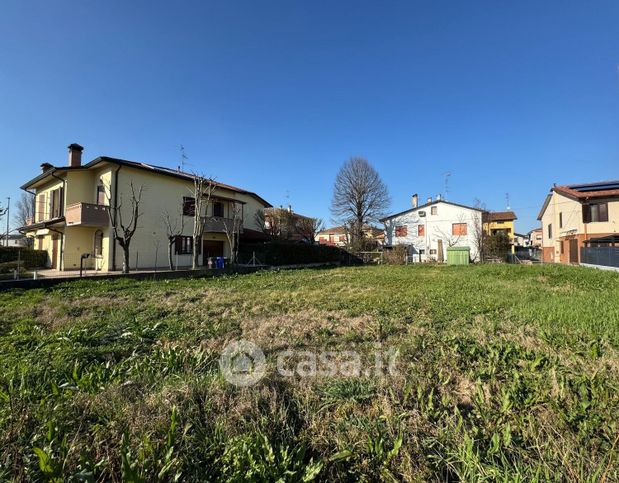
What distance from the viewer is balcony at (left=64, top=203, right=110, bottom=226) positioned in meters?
16.3

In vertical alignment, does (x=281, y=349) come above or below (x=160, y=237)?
below

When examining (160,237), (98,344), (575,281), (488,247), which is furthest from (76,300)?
(488,247)

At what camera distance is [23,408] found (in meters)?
2.36

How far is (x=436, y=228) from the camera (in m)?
37.2

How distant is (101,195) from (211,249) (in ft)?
26.5

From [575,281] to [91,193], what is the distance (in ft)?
82.6

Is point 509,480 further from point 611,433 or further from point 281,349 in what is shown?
point 281,349

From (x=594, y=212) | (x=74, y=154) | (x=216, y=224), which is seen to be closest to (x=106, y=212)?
(x=74, y=154)

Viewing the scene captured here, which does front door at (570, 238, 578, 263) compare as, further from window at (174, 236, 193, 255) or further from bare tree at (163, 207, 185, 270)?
bare tree at (163, 207, 185, 270)

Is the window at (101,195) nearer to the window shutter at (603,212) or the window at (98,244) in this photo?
the window at (98,244)

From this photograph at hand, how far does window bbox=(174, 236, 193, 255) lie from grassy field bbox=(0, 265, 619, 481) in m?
15.7

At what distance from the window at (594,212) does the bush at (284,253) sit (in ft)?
70.2

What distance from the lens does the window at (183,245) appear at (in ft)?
66.9

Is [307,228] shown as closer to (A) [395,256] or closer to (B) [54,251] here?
(A) [395,256]
